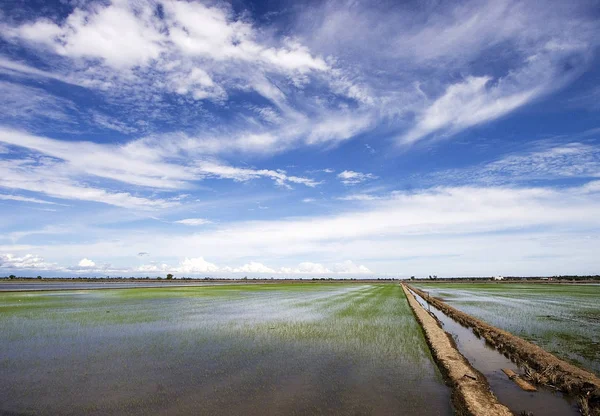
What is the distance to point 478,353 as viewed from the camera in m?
18.1

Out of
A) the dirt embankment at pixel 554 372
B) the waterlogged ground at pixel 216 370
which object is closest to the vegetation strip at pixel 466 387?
the waterlogged ground at pixel 216 370

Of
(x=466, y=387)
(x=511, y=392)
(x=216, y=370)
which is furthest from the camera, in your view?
(x=216, y=370)

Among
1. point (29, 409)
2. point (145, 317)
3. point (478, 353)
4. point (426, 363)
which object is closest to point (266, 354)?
point (426, 363)

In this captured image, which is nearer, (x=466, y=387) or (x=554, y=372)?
(x=466, y=387)

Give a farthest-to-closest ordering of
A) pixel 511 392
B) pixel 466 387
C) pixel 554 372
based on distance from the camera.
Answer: pixel 554 372, pixel 511 392, pixel 466 387

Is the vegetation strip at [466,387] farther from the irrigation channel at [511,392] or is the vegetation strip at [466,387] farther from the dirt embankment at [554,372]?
the dirt embankment at [554,372]

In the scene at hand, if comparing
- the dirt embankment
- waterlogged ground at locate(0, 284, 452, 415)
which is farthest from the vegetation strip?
the dirt embankment

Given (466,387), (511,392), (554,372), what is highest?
(554,372)

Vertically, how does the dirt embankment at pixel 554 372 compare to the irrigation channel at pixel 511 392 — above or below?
above

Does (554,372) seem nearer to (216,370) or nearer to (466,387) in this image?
(466,387)

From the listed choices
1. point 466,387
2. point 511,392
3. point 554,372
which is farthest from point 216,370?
point 554,372

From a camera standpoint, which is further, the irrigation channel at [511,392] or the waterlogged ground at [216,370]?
the irrigation channel at [511,392]

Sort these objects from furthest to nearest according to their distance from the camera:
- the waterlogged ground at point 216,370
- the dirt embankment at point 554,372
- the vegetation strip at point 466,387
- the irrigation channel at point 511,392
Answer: the dirt embankment at point 554,372, the irrigation channel at point 511,392, the waterlogged ground at point 216,370, the vegetation strip at point 466,387

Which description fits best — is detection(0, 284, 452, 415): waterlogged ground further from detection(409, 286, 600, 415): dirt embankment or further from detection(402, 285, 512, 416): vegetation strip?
detection(409, 286, 600, 415): dirt embankment
